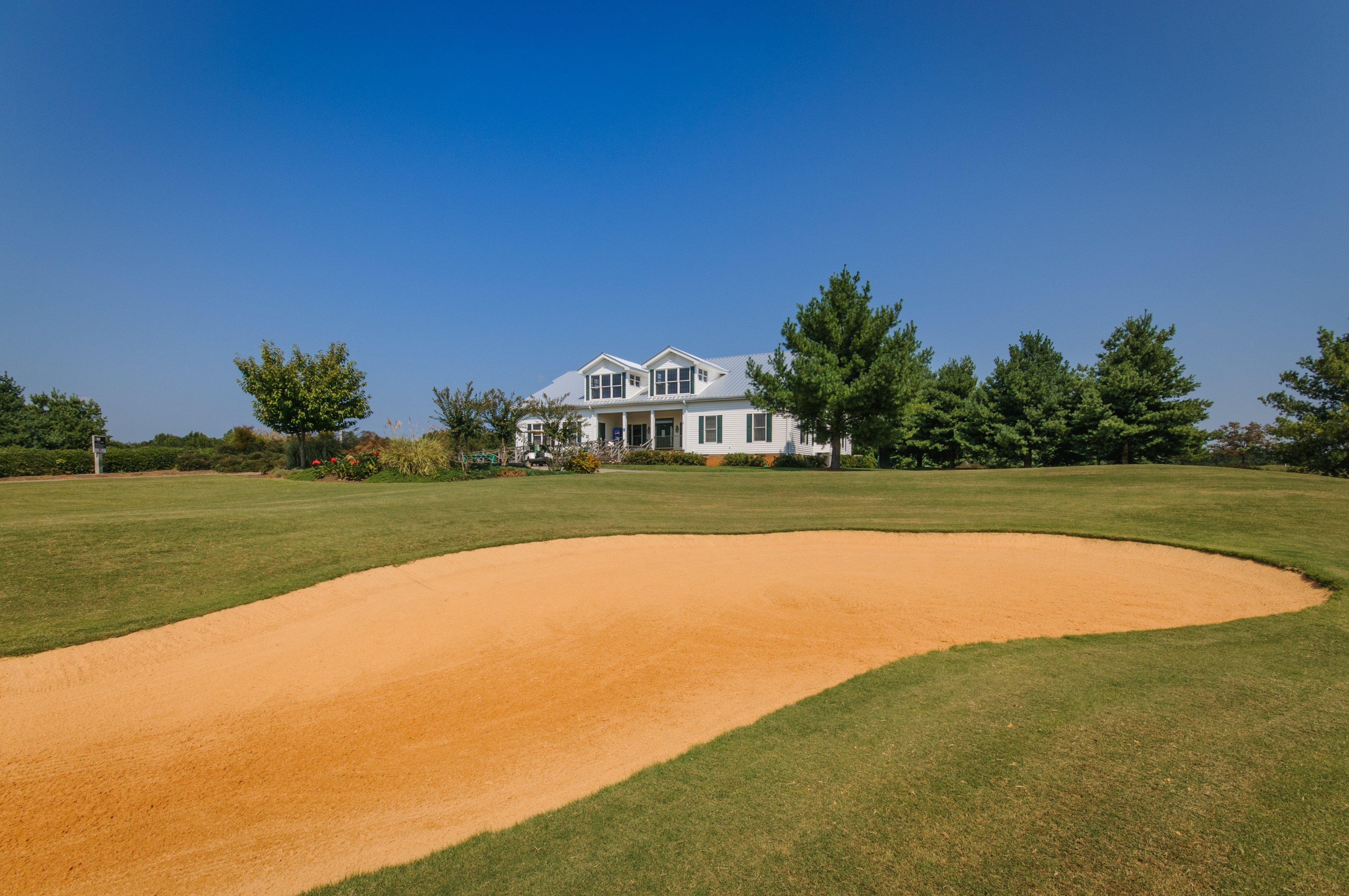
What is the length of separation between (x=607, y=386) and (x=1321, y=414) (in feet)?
114

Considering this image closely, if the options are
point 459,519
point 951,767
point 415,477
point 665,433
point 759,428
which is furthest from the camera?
point 665,433

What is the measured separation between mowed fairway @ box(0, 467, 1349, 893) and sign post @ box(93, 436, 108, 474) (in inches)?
804

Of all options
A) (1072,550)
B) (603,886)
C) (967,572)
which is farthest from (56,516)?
(1072,550)

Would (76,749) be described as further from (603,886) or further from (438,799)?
(603,886)

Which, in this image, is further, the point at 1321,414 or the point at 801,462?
the point at 801,462

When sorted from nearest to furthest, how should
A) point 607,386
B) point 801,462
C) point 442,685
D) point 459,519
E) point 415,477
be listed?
point 442,685 → point 459,519 → point 415,477 → point 801,462 → point 607,386

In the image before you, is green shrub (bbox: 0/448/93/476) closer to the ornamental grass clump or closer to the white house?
the ornamental grass clump

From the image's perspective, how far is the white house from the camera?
113 ft

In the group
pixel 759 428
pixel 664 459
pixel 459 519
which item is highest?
pixel 759 428

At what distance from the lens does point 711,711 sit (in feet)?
16.7

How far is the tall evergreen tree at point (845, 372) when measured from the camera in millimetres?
26406

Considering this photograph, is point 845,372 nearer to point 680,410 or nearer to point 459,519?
point 680,410

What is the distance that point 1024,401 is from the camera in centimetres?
3173

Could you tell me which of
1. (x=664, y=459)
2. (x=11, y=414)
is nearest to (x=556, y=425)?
(x=664, y=459)
